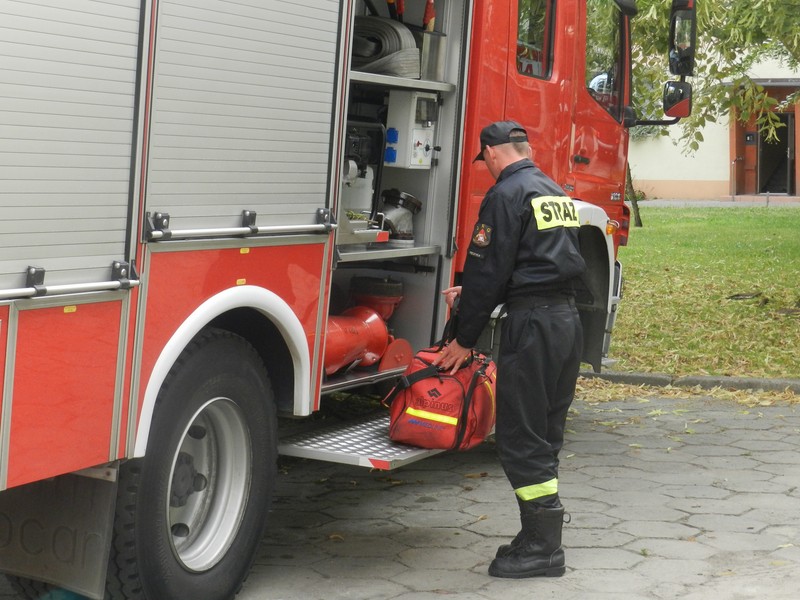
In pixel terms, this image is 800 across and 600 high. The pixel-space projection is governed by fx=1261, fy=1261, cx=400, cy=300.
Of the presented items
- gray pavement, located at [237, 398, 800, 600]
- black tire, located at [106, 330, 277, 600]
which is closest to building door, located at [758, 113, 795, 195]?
gray pavement, located at [237, 398, 800, 600]

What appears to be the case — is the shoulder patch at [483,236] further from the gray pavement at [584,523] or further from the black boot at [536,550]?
the gray pavement at [584,523]

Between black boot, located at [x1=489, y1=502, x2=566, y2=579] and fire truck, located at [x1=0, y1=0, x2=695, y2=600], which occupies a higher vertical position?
fire truck, located at [x1=0, y1=0, x2=695, y2=600]

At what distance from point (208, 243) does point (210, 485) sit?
A: 0.98 meters

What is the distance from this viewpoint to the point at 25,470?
3545 millimetres

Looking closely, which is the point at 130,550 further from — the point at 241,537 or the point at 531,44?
the point at 531,44

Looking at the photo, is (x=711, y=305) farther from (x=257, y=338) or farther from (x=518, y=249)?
(x=257, y=338)

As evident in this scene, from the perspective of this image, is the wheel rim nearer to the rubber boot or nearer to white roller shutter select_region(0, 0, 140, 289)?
white roller shutter select_region(0, 0, 140, 289)

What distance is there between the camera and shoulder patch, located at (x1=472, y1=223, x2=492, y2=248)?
503 cm

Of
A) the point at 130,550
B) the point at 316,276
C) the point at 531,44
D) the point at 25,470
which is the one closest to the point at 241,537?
the point at 130,550

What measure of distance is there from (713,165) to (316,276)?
34.7 m

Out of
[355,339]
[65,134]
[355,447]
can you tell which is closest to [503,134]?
[355,339]

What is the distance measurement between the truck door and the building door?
31.7 metres

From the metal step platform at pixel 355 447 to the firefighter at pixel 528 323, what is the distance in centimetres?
43

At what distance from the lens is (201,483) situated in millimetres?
4660
